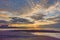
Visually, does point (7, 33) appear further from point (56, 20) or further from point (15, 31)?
point (56, 20)

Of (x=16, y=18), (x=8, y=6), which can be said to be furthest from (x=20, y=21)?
(x=8, y=6)

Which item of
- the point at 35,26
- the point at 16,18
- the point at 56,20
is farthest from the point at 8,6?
the point at 56,20

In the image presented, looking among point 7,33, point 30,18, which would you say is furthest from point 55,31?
point 7,33

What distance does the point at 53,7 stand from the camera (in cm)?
137

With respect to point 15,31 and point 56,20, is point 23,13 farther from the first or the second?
point 56,20

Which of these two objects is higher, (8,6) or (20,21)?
(8,6)

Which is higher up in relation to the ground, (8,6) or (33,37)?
(8,6)

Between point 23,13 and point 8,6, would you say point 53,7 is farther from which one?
point 8,6

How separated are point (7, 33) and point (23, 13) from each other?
19 centimetres

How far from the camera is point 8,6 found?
4.53ft

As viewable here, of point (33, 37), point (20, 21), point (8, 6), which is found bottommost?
point (33, 37)

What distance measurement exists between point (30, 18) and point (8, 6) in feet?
0.61

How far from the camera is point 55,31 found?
53.0 inches

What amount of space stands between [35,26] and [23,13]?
0.13m
